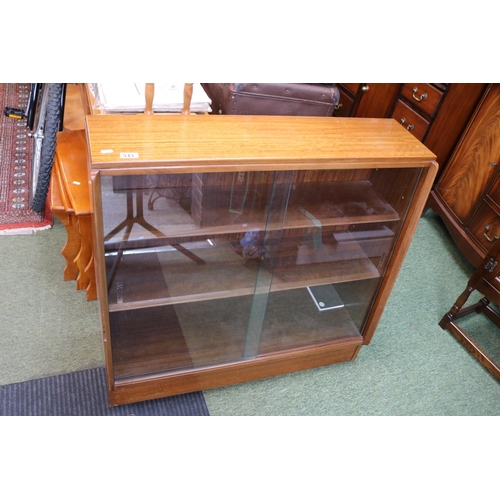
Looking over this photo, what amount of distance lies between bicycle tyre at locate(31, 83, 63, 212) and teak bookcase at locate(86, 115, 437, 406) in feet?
2.77

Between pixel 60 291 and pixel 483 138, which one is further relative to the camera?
pixel 483 138

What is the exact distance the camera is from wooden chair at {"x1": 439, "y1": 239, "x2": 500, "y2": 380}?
1.76m

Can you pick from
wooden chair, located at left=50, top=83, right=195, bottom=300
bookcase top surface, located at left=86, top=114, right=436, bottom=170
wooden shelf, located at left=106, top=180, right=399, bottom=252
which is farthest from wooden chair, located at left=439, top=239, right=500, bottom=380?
wooden chair, located at left=50, top=83, right=195, bottom=300

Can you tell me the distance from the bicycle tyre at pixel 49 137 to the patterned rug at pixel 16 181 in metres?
0.11

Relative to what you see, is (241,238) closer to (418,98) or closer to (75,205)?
(75,205)

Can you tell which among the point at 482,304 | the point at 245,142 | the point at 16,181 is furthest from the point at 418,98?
the point at 16,181

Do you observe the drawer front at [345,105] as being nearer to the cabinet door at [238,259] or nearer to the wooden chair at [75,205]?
the cabinet door at [238,259]

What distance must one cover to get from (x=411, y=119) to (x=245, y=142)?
1.44 metres

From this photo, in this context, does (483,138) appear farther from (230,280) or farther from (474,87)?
(230,280)

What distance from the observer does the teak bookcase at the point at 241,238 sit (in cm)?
114

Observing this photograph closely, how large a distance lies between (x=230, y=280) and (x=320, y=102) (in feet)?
1.97

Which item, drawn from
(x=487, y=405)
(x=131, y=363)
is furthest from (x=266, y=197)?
(x=487, y=405)

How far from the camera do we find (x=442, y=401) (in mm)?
1703

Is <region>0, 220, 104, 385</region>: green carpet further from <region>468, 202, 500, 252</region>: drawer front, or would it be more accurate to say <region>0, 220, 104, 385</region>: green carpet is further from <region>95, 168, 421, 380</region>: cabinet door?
<region>468, 202, 500, 252</region>: drawer front
